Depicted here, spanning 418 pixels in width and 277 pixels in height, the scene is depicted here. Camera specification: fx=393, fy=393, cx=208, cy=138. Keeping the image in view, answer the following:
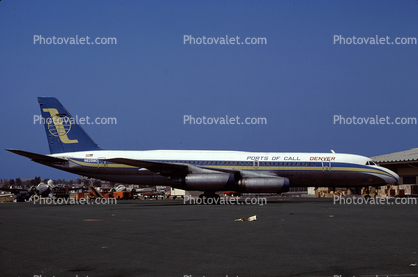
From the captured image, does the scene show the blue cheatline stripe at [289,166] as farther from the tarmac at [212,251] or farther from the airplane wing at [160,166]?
the tarmac at [212,251]

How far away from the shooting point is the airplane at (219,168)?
28562mm

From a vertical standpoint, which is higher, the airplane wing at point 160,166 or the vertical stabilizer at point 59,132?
the vertical stabilizer at point 59,132

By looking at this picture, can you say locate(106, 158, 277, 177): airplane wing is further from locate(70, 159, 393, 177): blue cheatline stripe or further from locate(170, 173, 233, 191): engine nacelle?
locate(170, 173, 233, 191): engine nacelle

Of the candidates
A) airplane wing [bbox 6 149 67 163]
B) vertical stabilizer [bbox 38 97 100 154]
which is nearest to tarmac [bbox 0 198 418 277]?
airplane wing [bbox 6 149 67 163]

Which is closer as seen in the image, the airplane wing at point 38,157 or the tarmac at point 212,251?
the tarmac at point 212,251

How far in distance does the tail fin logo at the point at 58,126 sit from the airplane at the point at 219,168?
83 mm

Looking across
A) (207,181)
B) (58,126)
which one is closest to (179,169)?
(207,181)

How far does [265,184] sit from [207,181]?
164 inches

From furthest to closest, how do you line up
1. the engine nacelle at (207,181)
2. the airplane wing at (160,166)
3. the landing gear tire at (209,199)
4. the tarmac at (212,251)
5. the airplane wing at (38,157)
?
the landing gear tire at (209,199), the engine nacelle at (207,181), the airplane wing at (38,157), the airplane wing at (160,166), the tarmac at (212,251)

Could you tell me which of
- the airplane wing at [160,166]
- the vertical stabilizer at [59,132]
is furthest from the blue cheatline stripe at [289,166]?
the vertical stabilizer at [59,132]

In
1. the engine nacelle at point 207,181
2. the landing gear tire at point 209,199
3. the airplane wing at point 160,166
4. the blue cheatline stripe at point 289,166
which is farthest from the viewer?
the landing gear tire at point 209,199

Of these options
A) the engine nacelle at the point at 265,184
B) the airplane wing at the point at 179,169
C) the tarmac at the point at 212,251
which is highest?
the airplane wing at the point at 179,169

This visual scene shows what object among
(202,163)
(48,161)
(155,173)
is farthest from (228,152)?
(48,161)

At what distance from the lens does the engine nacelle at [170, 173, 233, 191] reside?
28.4 metres
